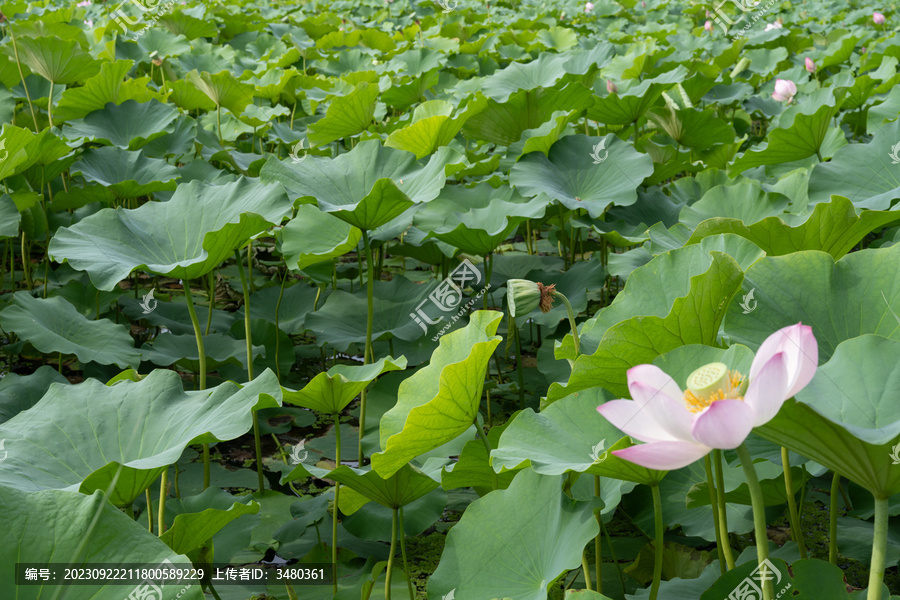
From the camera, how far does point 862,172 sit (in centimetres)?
194

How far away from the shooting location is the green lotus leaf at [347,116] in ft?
8.63

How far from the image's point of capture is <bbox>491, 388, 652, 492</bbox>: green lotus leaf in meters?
1.01

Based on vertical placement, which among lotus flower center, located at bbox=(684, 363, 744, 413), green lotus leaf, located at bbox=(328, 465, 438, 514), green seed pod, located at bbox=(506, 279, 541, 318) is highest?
lotus flower center, located at bbox=(684, 363, 744, 413)

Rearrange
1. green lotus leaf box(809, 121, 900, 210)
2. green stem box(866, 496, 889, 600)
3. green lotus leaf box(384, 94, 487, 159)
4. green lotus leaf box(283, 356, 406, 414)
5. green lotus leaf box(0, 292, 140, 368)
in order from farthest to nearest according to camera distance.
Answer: green lotus leaf box(384, 94, 487, 159) < green lotus leaf box(809, 121, 900, 210) < green lotus leaf box(0, 292, 140, 368) < green lotus leaf box(283, 356, 406, 414) < green stem box(866, 496, 889, 600)

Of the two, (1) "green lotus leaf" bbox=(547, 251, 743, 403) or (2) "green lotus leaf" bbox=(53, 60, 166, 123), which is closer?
(1) "green lotus leaf" bbox=(547, 251, 743, 403)

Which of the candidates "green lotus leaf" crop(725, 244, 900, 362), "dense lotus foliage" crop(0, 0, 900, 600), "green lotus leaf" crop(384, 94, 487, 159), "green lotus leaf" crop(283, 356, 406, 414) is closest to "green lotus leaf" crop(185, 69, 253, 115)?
"dense lotus foliage" crop(0, 0, 900, 600)

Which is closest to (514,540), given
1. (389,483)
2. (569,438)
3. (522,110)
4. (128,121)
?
(569,438)

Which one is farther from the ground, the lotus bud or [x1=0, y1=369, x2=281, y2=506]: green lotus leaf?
the lotus bud

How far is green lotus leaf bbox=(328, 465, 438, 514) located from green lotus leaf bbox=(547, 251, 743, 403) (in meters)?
0.35

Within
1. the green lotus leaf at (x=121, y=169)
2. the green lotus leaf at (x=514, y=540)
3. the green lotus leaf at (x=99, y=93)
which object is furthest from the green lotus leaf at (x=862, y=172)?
the green lotus leaf at (x=99, y=93)

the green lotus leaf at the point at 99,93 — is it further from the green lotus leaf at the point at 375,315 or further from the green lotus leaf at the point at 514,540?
the green lotus leaf at the point at 514,540

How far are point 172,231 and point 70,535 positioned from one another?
1111 mm

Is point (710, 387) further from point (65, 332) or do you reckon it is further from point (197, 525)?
point (65, 332)

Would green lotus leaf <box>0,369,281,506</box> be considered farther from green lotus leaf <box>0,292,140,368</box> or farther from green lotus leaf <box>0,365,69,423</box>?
green lotus leaf <box>0,292,140,368</box>
